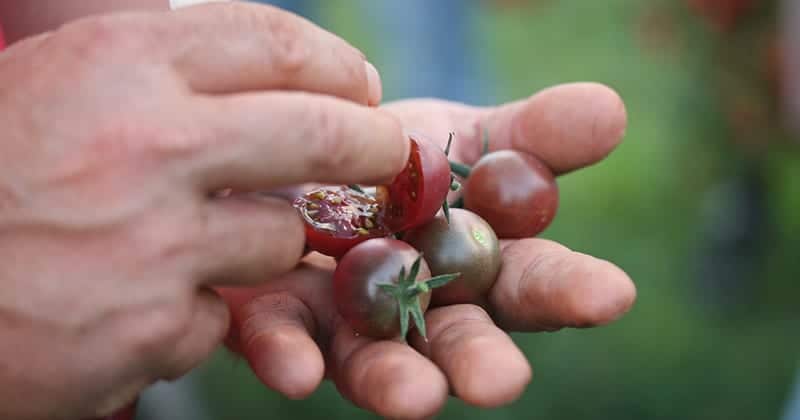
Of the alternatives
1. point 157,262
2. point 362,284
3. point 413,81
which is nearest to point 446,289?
point 362,284

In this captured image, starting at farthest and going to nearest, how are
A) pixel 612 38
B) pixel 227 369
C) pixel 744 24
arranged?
pixel 612 38
pixel 744 24
pixel 227 369

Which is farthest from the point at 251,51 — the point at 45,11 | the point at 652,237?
the point at 652,237

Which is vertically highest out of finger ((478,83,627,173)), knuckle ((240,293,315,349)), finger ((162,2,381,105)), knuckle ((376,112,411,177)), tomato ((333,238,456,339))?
finger ((162,2,381,105))

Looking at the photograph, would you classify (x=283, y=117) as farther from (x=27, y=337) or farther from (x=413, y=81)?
(x=413, y=81)

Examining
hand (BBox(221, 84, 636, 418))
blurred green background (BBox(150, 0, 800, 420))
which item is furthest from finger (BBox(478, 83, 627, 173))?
blurred green background (BBox(150, 0, 800, 420))

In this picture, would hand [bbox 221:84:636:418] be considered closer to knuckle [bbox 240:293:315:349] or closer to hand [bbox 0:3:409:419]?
A: knuckle [bbox 240:293:315:349]

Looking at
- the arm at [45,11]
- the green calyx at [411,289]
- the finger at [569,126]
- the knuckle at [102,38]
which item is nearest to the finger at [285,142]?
the knuckle at [102,38]
